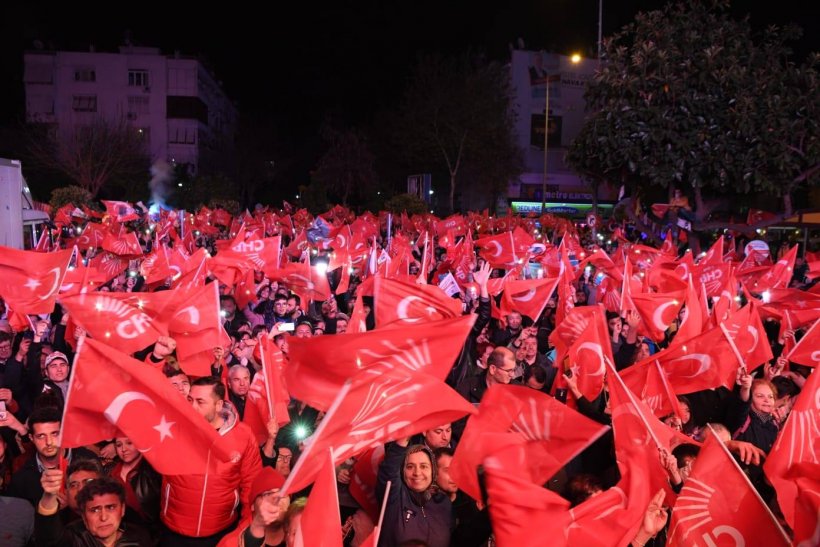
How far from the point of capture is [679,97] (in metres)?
17.3

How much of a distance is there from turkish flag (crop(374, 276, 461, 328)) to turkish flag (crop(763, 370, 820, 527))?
3.19m

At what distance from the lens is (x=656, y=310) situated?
28.7ft

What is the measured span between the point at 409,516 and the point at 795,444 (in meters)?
2.18

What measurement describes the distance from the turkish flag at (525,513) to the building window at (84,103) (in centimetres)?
6849

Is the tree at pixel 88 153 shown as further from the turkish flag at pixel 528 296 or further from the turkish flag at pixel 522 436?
the turkish flag at pixel 522 436

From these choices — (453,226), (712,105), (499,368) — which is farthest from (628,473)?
(453,226)

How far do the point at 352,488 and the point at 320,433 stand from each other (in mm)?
1365

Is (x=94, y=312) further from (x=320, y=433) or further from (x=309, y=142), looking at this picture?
(x=309, y=142)

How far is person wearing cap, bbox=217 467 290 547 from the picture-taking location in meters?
3.80

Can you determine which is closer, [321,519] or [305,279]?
[321,519]

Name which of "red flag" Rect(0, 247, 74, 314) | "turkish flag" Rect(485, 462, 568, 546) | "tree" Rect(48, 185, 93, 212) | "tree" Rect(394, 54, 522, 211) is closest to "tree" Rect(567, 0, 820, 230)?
"red flag" Rect(0, 247, 74, 314)

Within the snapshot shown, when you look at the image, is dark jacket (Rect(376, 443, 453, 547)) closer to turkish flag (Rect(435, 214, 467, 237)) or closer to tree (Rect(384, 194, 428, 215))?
turkish flag (Rect(435, 214, 467, 237))

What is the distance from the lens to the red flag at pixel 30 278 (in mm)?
8156

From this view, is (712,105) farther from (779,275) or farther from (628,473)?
(628,473)
